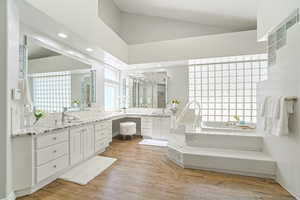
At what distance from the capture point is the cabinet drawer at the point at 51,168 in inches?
77.9

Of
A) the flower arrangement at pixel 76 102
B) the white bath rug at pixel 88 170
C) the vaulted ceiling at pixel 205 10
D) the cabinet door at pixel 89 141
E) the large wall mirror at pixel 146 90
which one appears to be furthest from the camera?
the large wall mirror at pixel 146 90

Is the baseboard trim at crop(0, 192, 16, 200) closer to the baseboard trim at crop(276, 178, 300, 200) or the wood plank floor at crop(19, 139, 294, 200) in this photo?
the wood plank floor at crop(19, 139, 294, 200)

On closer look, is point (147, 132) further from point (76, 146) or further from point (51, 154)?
point (51, 154)

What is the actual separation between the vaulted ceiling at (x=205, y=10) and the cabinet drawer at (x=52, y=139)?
4237 millimetres

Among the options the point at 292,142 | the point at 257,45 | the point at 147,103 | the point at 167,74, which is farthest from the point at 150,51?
the point at 292,142

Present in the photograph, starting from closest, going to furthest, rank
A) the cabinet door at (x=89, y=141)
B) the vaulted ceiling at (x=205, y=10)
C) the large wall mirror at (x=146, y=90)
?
the cabinet door at (x=89, y=141) → the vaulted ceiling at (x=205, y=10) → the large wall mirror at (x=146, y=90)

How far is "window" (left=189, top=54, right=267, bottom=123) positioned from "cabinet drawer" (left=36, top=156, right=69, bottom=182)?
4235mm

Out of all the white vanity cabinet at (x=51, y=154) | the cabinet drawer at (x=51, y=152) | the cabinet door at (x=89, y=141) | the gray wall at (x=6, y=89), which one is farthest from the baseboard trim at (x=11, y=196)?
the cabinet door at (x=89, y=141)

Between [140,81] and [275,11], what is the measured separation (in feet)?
13.1

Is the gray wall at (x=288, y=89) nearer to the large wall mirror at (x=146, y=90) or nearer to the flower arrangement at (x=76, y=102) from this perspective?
the large wall mirror at (x=146, y=90)

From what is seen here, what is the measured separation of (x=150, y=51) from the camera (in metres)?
4.60

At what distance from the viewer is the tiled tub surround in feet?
6.07

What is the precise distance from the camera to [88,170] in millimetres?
2600

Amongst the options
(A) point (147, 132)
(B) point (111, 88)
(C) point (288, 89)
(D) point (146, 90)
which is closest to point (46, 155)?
(A) point (147, 132)
